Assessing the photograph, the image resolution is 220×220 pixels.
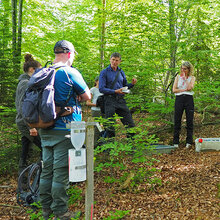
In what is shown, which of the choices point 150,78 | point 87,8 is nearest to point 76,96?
point 150,78

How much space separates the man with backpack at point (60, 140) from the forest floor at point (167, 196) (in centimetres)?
79

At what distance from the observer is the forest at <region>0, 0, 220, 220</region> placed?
141 inches

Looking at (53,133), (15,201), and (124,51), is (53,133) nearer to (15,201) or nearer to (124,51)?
(15,201)

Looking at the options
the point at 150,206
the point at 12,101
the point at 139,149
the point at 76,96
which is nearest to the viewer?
the point at 76,96

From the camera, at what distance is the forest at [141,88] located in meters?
3.59

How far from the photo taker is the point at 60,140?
8.87 ft

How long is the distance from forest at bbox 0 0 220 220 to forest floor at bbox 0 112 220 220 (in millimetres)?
14

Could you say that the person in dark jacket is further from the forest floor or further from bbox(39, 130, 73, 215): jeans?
bbox(39, 130, 73, 215): jeans

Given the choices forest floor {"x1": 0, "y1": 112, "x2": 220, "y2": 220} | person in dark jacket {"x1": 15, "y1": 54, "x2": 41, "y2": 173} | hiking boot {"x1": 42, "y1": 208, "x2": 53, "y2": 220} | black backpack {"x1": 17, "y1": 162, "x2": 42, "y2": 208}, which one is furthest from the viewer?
person in dark jacket {"x1": 15, "y1": 54, "x2": 41, "y2": 173}

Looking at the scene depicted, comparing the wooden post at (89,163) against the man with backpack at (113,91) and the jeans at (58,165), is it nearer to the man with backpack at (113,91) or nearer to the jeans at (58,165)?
the jeans at (58,165)

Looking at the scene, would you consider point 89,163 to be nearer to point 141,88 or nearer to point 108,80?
point 108,80

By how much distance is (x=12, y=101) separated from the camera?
19.0ft

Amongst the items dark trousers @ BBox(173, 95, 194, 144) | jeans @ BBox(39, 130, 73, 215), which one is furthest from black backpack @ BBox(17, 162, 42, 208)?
dark trousers @ BBox(173, 95, 194, 144)

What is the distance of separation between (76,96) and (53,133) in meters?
0.52
